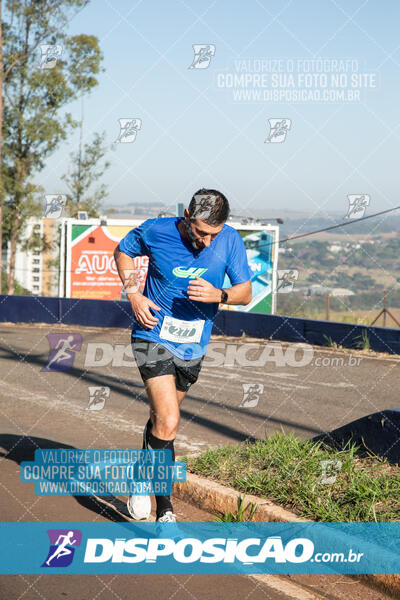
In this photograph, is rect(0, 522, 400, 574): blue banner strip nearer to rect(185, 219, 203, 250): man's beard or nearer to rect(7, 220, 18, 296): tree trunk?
rect(185, 219, 203, 250): man's beard

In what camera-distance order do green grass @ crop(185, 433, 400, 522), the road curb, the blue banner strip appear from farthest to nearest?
1. green grass @ crop(185, 433, 400, 522)
2. the blue banner strip
3. the road curb

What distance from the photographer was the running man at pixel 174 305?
4680mm

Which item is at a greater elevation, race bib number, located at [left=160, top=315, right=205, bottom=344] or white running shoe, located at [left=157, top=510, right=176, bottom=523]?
race bib number, located at [left=160, top=315, right=205, bottom=344]

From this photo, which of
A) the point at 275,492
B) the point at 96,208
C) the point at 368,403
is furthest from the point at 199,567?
the point at 96,208

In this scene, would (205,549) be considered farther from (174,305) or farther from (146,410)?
(146,410)

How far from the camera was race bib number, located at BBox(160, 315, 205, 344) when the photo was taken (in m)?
4.76

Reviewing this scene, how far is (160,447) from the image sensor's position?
4.82 m

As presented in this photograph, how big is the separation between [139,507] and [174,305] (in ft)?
4.16

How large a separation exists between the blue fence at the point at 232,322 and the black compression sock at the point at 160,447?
10.7 metres

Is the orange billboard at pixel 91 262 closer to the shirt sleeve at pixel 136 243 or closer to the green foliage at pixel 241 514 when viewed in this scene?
the shirt sleeve at pixel 136 243

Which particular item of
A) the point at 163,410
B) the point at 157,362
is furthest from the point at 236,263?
the point at 163,410

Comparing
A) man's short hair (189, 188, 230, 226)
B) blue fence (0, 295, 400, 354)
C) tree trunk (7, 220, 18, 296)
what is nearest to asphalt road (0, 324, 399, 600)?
blue fence (0, 295, 400, 354)

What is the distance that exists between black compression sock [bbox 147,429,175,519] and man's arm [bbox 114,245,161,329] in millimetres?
725

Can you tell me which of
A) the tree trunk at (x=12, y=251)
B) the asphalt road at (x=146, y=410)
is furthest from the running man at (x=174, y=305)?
the tree trunk at (x=12, y=251)
